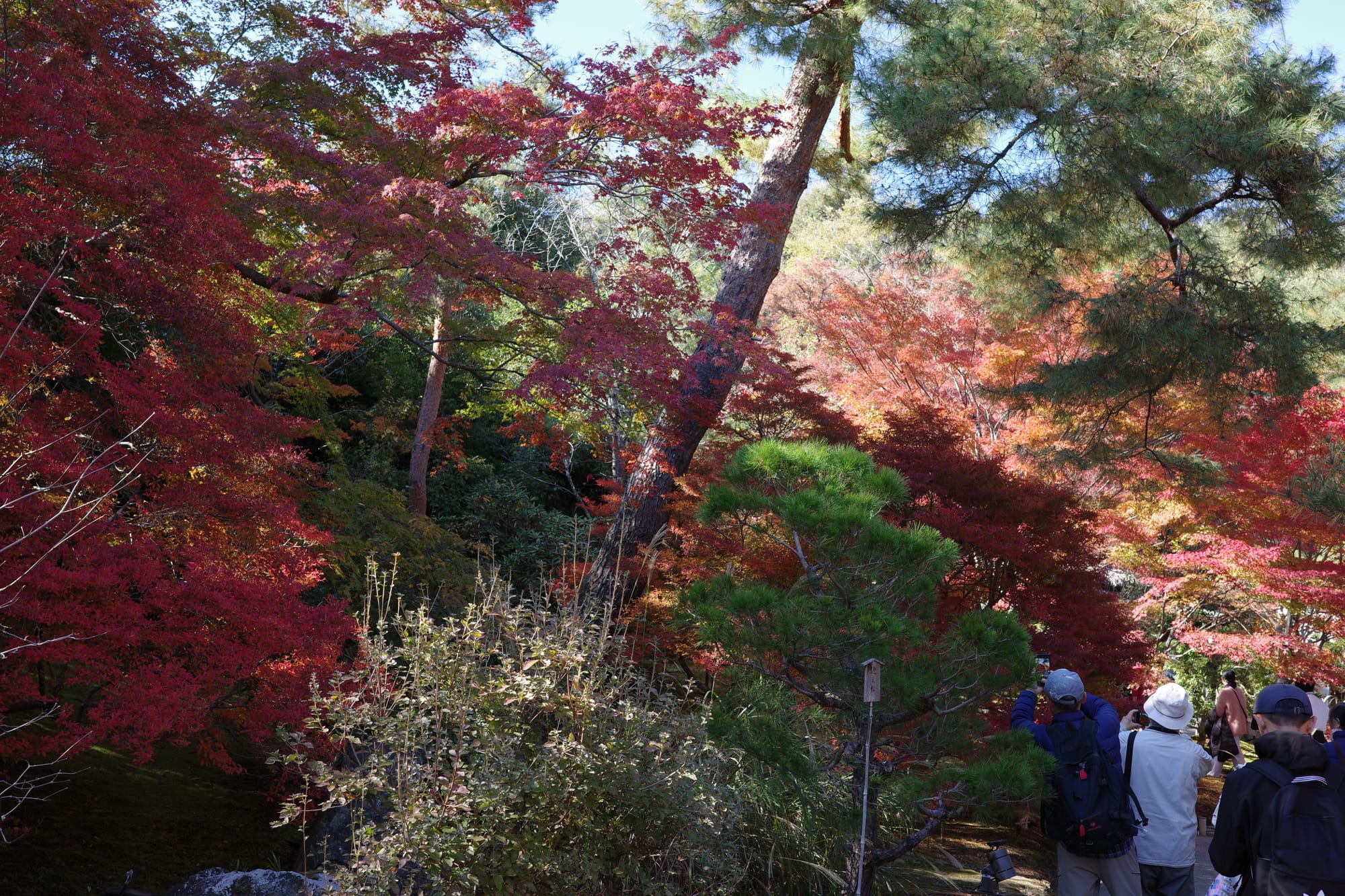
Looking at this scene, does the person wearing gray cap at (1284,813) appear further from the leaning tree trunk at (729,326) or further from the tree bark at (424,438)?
the tree bark at (424,438)

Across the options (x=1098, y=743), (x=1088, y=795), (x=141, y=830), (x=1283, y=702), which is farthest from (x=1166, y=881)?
(x=141, y=830)

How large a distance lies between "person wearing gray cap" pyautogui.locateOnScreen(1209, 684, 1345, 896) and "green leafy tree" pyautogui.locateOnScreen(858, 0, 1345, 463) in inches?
188

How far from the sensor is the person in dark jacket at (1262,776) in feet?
8.91

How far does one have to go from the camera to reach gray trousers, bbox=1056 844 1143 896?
3.70m

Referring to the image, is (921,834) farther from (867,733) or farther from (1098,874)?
(1098,874)

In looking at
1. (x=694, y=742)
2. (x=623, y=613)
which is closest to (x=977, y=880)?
(x=694, y=742)

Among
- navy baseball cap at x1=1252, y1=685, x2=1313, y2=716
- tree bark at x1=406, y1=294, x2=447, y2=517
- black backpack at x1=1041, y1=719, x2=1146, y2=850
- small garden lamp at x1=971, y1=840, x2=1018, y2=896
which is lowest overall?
small garden lamp at x1=971, y1=840, x2=1018, y2=896

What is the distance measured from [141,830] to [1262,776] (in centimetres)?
473

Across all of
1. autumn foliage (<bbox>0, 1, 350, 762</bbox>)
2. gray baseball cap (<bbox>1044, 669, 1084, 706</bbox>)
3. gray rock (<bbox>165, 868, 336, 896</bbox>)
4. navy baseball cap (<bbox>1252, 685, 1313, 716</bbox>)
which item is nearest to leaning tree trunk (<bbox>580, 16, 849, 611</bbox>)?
autumn foliage (<bbox>0, 1, 350, 762</bbox>)

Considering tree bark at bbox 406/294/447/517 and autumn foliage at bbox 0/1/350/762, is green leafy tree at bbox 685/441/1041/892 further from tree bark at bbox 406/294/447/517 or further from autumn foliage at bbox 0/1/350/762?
tree bark at bbox 406/294/447/517

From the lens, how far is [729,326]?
7.33 m

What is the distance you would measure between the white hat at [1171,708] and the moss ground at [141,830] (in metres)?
3.81

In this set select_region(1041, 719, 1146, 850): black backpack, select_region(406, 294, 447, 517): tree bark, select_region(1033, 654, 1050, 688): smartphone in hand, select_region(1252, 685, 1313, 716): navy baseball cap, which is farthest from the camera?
select_region(406, 294, 447, 517): tree bark

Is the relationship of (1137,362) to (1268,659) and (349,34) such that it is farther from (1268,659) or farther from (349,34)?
(349,34)
